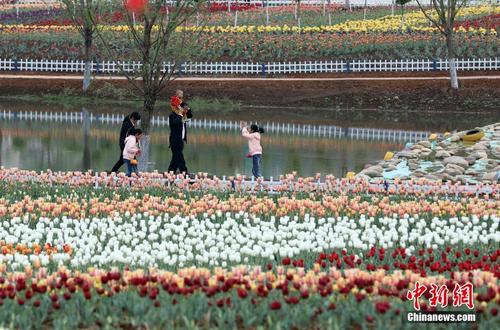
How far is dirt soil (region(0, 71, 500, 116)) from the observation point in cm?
4584

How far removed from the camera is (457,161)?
2495 cm

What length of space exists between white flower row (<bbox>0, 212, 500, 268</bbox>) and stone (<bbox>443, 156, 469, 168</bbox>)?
9.40 m

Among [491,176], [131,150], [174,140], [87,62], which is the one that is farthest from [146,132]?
[87,62]

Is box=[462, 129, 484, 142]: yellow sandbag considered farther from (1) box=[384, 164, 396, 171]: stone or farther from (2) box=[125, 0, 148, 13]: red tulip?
(2) box=[125, 0, 148, 13]: red tulip

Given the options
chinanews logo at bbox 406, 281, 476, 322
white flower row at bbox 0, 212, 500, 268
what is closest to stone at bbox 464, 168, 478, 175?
white flower row at bbox 0, 212, 500, 268

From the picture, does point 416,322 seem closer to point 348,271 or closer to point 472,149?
point 348,271

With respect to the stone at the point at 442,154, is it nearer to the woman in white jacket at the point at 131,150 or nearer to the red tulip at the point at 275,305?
the woman in white jacket at the point at 131,150

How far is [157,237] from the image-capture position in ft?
44.5

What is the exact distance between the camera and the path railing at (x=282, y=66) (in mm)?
51438

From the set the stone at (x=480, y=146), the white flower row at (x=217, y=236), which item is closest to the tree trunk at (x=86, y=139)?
the stone at (x=480, y=146)

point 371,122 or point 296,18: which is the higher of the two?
point 296,18

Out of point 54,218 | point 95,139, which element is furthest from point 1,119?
point 54,218

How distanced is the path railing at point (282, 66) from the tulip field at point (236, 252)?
33.2 meters

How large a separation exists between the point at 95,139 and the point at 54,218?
17.2 m
